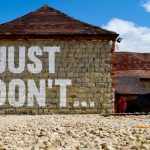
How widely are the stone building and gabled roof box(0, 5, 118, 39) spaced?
0.15ft

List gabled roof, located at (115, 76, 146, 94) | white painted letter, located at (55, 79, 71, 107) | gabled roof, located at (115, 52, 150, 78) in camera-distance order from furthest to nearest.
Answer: gabled roof, located at (115, 52, 150, 78)
gabled roof, located at (115, 76, 146, 94)
white painted letter, located at (55, 79, 71, 107)

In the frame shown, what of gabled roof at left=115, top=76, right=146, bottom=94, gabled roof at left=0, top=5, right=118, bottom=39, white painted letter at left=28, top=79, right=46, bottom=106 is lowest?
white painted letter at left=28, top=79, right=46, bottom=106

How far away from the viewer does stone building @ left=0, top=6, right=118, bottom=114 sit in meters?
19.6

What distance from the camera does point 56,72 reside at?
19641 millimetres

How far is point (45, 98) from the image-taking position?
1958cm

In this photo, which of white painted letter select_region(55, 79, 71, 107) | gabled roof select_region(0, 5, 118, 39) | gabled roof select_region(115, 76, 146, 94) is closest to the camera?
white painted letter select_region(55, 79, 71, 107)

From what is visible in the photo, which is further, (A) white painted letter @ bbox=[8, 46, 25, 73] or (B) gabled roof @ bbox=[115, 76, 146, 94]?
(B) gabled roof @ bbox=[115, 76, 146, 94]

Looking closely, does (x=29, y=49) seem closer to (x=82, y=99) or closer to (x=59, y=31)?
(x=59, y=31)

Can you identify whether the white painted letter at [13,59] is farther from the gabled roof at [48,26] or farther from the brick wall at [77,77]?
the gabled roof at [48,26]

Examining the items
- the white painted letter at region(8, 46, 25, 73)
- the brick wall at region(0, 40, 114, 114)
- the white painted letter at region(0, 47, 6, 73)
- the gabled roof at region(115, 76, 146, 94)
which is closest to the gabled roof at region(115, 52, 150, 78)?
the gabled roof at region(115, 76, 146, 94)

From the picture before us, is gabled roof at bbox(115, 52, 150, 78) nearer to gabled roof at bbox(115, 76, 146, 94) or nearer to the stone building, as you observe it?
gabled roof at bbox(115, 76, 146, 94)

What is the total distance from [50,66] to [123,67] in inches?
889

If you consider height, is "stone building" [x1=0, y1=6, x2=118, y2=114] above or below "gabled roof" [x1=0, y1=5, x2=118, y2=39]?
below

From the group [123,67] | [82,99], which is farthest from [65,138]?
[123,67]
